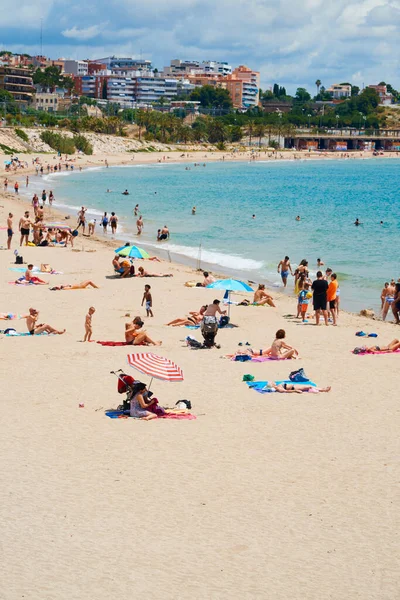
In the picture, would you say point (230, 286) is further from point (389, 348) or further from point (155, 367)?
point (155, 367)

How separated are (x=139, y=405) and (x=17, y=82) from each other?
15789 cm

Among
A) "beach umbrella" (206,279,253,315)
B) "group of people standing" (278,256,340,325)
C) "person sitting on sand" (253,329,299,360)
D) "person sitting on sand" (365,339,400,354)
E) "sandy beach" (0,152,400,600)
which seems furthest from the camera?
"group of people standing" (278,256,340,325)

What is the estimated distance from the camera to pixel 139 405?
1172cm

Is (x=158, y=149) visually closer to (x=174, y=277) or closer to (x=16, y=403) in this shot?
(x=174, y=277)

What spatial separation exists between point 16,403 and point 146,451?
2544mm

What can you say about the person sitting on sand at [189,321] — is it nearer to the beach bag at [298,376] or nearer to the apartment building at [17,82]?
the beach bag at [298,376]

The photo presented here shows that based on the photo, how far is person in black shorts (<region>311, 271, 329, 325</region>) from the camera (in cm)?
1789

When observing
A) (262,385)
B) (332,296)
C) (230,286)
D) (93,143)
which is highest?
(93,143)

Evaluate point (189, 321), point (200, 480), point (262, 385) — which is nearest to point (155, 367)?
point (262, 385)

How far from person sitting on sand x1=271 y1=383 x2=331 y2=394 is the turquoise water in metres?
9.19

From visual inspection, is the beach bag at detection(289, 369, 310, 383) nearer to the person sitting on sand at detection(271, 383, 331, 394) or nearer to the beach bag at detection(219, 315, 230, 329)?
the person sitting on sand at detection(271, 383, 331, 394)

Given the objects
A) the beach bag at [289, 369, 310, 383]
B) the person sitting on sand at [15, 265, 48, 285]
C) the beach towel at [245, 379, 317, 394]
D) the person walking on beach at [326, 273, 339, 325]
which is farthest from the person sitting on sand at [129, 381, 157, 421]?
the person sitting on sand at [15, 265, 48, 285]

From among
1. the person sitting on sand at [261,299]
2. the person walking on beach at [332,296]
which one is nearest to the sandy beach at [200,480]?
the person walking on beach at [332,296]

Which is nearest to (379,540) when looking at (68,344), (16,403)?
(16,403)
